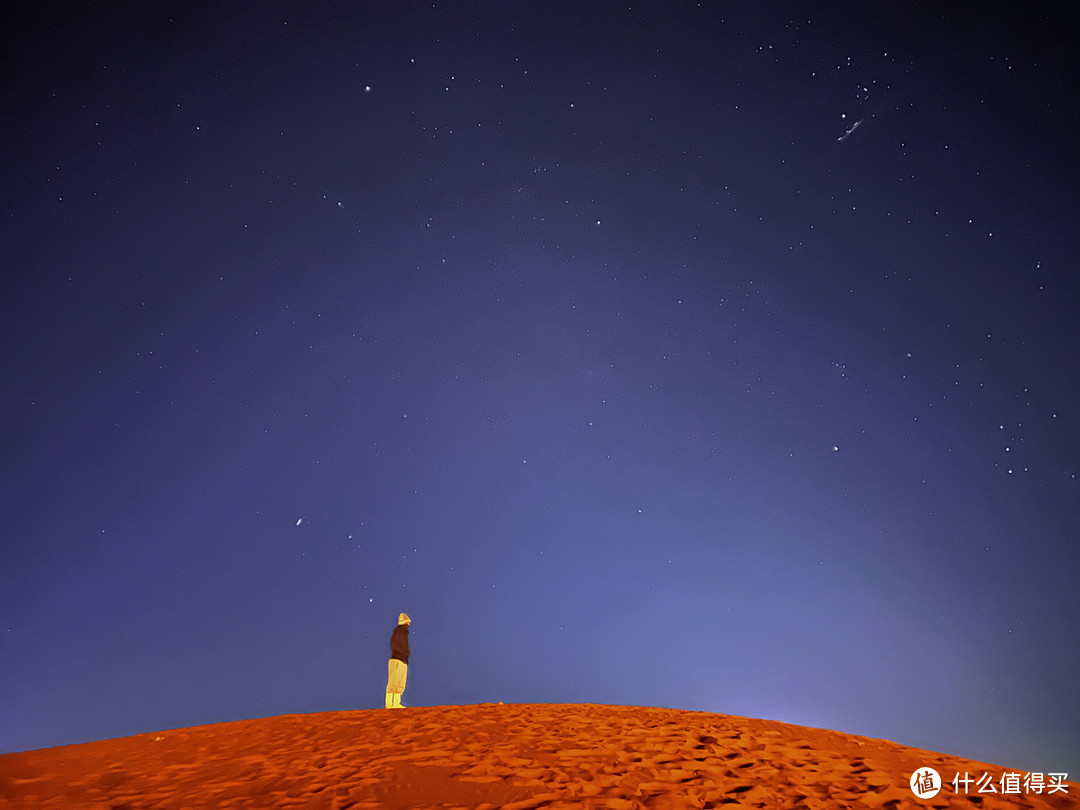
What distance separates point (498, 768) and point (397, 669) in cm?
553

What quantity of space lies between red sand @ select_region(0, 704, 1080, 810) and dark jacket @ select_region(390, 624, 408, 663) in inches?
104

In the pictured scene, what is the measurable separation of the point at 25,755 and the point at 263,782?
3.96 metres

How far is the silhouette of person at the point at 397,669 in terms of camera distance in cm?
1048

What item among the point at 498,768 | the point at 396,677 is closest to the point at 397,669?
the point at 396,677

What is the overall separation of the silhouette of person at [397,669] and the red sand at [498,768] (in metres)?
2.65

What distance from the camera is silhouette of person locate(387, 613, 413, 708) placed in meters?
10.5

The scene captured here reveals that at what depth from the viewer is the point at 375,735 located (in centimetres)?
705

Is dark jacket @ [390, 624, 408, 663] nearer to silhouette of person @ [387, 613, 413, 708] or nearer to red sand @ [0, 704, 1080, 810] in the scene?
silhouette of person @ [387, 613, 413, 708]

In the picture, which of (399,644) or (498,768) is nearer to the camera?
(498,768)

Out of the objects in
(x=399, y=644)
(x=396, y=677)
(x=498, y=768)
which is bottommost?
(x=498, y=768)

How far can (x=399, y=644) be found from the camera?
1056 centimetres

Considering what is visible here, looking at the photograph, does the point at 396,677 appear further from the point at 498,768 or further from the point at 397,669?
the point at 498,768

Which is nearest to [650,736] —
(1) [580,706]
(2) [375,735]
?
(1) [580,706]

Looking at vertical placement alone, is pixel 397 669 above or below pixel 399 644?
below
